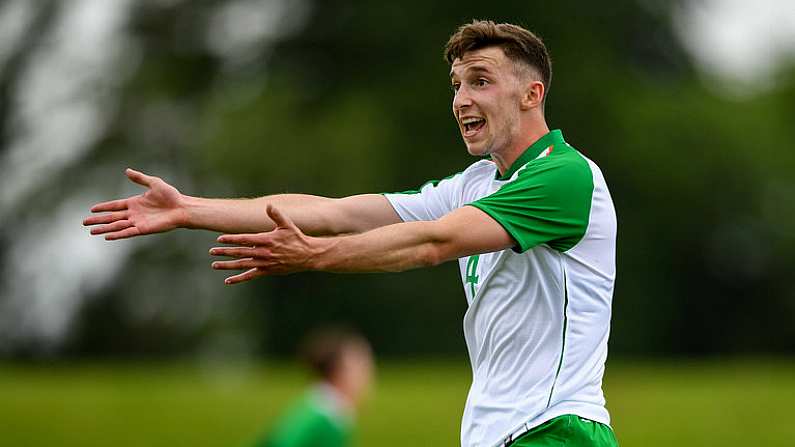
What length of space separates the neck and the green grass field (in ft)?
35.7

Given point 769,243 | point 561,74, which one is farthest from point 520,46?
point 769,243

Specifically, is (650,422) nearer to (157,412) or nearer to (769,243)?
(157,412)

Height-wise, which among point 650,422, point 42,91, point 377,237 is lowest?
point 650,422

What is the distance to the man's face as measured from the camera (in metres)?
6.16

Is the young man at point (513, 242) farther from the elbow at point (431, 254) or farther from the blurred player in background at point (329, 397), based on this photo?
the blurred player in background at point (329, 397)

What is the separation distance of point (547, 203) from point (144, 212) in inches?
65.9

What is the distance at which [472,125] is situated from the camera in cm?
621

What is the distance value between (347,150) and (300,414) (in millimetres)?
22584

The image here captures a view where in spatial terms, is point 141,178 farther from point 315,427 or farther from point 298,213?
point 315,427

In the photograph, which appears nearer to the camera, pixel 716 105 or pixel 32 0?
pixel 32 0

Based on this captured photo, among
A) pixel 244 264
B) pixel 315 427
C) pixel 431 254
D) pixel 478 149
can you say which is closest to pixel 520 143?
pixel 478 149

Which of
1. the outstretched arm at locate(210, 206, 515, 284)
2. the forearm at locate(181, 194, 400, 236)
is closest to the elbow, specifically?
the outstretched arm at locate(210, 206, 515, 284)

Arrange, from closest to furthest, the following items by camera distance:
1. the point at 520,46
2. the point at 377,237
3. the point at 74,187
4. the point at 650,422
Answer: the point at 377,237, the point at 520,46, the point at 650,422, the point at 74,187

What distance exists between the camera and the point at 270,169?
1289 inches
